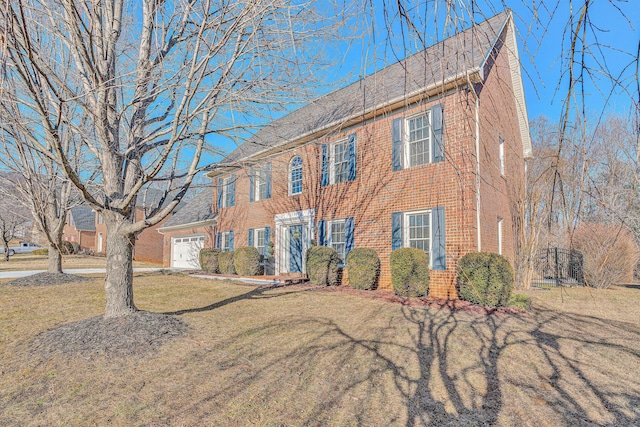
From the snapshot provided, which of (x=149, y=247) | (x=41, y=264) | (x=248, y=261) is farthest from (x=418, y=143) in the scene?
(x=149, y=247)

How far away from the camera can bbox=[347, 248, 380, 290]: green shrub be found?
9.61 meters

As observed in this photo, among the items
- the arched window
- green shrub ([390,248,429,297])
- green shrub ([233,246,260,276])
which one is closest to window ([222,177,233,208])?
green shrub ([233,246,260,276])

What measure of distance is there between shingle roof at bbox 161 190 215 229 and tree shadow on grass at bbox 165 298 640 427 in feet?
47.9

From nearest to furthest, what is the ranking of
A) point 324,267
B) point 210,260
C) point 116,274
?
point 116,274
point 324,267
point 210,260

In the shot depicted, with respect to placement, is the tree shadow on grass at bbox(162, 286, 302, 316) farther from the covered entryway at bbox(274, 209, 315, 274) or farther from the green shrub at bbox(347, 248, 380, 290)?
the covered entryway at bbox(274, 209, 315, 274)

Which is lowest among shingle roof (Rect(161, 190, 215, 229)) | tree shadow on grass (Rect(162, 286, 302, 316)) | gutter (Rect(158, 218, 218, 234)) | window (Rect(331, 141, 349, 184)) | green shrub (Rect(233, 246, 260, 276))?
tree shadow on grass (Rect(162, 286, 302, 316))

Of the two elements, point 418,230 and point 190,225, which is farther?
point 190,225

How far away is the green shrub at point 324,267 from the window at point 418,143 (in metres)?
3.75

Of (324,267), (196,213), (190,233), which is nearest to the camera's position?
(324,267)

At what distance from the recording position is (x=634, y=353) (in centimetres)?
482

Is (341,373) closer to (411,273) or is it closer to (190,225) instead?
(411,273)

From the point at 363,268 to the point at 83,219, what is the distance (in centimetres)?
4009

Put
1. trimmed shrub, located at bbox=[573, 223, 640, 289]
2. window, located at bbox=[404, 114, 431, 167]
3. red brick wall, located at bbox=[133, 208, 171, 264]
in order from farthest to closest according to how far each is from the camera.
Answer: red brick wall, located at bbox=[133, 208, 171, 264]
trimmed shrub, located at bbox=[573, 223, 640, 289]
window, located at bbox=[404, 114, 431, 167]

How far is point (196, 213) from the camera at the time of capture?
67.8ft
